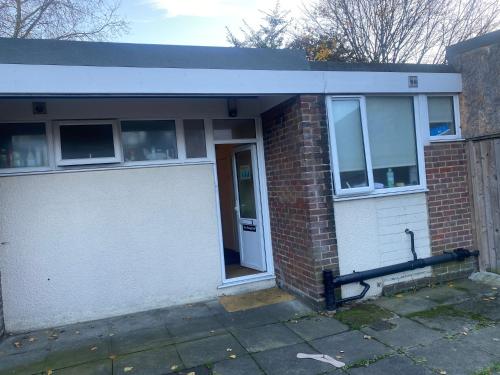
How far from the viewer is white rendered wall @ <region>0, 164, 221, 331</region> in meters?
5.08

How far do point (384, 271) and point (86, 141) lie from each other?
14.6 feet

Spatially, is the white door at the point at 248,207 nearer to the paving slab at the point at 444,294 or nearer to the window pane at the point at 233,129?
the window pane at the point at 233,129

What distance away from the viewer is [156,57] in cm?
467

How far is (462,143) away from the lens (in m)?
6.15

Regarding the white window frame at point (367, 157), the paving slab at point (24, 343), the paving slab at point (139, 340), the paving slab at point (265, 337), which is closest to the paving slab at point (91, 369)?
the paving slab at point (139, 340)

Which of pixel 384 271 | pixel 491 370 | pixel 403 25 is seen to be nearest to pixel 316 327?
pixel 384 271

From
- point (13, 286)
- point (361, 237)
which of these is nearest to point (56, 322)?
point (13, 286)

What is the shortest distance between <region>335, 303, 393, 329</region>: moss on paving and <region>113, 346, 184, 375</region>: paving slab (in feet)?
6.70

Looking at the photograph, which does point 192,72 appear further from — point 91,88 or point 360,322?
point 360,322

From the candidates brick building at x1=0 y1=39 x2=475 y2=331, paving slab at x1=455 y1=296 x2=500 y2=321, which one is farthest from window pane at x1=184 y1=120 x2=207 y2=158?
paving slab at x1=455 y1=296 x2=500 y2=321

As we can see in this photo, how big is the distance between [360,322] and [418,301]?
110cm

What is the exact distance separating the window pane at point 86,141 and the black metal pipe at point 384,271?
341cm

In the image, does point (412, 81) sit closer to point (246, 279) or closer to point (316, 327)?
point (316, 327)

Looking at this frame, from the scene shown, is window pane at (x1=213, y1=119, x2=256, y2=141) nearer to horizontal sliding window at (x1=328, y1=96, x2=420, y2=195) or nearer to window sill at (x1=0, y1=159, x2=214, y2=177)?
window sill at (x1=0, y1=159, x2=214, y2=177)
